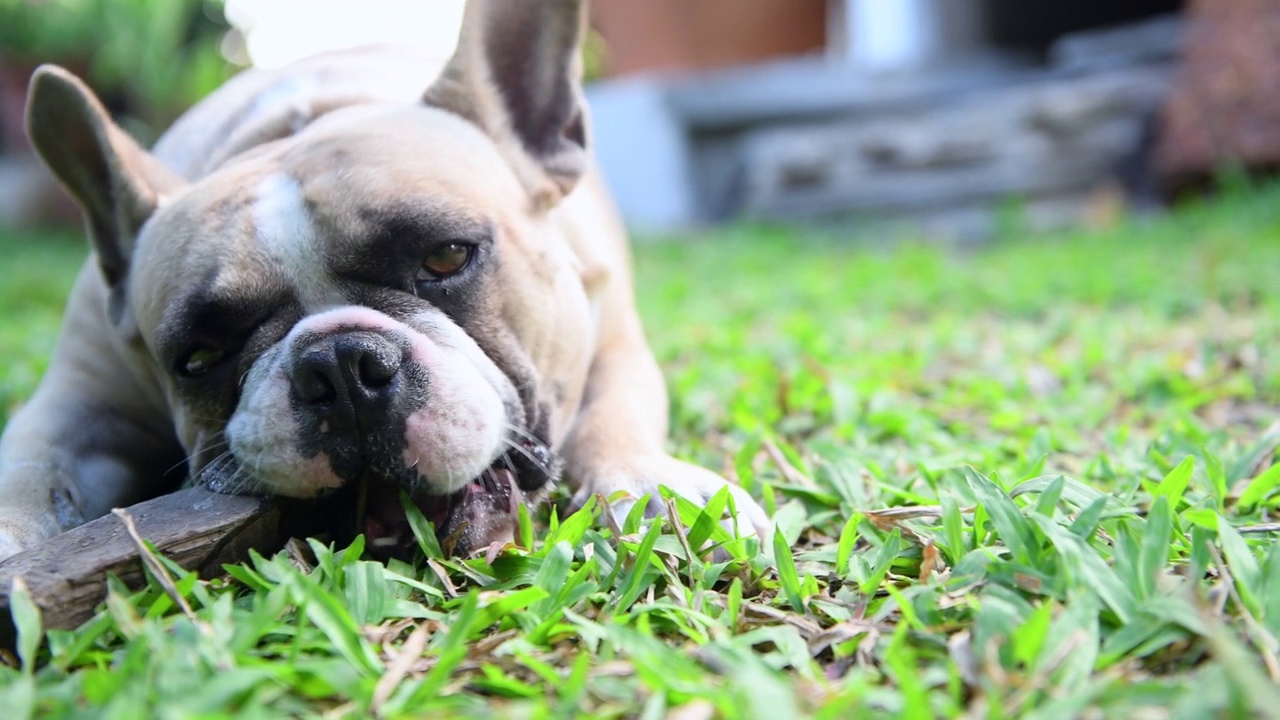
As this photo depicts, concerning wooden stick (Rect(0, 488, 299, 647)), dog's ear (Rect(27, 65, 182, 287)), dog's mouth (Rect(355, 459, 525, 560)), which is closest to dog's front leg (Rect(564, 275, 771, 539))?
dog's mouth (Rect(355, 459, 525, 560))

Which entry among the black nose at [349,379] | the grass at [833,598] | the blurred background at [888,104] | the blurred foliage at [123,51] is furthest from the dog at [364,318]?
the blurred foliage at [123,51]

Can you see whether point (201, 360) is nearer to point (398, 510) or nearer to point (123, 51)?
point (398, 510)

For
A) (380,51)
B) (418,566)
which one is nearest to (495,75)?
(380,51)

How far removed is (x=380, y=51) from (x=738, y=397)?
1.58 m

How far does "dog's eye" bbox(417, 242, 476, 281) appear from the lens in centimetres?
195

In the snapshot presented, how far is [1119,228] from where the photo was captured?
5879mm

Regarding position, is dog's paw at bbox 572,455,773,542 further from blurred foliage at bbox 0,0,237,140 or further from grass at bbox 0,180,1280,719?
blurred foliage at bbox 0,0,237,140

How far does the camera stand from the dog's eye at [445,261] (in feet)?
6.39

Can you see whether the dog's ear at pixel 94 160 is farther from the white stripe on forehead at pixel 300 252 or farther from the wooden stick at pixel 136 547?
the wooden stick at pixel 136 547

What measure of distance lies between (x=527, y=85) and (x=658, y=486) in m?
1.16

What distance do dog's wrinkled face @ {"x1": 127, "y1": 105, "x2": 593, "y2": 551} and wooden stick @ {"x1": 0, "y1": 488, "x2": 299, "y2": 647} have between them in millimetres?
59

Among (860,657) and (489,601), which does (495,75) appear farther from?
(860,657)

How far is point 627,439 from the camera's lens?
2.09 meters

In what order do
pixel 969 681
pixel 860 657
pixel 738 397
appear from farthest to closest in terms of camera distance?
pixel 738 397
pixel 860 657
pixel 969 681
